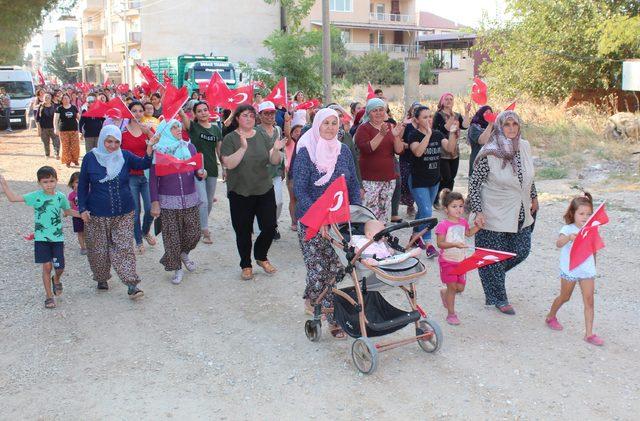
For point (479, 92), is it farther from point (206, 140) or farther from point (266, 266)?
point (266, 266)

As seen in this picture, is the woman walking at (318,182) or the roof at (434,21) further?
the roof at (434,21)

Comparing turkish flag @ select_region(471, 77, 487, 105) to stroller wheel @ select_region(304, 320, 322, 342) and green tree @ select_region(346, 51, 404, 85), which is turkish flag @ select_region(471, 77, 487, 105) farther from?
green tree @ select_region(346, 51, 404, 85)

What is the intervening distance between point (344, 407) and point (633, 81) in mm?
14629

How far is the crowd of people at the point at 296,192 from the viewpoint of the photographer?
17.2 feet

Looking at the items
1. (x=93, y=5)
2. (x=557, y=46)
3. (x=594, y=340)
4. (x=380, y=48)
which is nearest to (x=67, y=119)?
(x=594, y=340)

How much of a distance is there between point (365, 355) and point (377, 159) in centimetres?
299

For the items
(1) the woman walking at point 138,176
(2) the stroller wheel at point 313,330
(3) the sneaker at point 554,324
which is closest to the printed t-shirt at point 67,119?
(1) the woman walking at point 138,176

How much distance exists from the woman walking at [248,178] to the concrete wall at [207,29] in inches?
1586

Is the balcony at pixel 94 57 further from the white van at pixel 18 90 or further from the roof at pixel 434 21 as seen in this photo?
the white van at pixel 18 90

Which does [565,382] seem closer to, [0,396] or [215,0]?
[0,396]

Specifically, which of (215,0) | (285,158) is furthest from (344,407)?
(215,0)

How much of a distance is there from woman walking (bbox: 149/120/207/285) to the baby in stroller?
238 cm

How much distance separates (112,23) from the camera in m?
61.8

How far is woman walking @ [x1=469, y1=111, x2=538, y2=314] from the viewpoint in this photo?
5.35 metres
